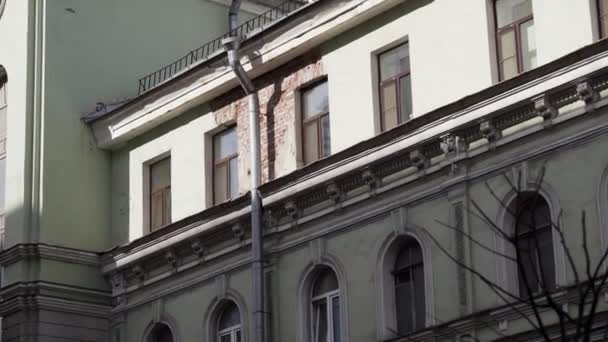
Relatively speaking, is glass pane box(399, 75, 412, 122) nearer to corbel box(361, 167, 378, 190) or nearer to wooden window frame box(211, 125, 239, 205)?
corbel box(361, 167, 378, 190)

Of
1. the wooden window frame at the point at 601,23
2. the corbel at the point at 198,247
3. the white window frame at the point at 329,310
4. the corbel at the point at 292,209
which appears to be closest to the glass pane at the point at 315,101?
the corbel at the point at 292,209

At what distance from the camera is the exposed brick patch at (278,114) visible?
74.8 ft

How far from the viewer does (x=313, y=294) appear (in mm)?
21984

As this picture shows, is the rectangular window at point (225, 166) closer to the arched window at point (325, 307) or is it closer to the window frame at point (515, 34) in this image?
the arched window at point (325, 307)

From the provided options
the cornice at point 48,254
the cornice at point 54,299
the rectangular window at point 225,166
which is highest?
the rectangular window at point 225,166

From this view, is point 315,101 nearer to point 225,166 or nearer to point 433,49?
point 225,166

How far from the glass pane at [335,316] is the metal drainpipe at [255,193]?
3.69ft

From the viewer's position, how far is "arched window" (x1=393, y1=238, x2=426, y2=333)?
2025cm

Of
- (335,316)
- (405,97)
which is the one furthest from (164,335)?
(405,97)

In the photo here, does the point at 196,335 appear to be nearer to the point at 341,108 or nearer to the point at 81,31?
the point at 341,108

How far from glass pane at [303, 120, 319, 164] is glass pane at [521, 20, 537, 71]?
4.13 meters

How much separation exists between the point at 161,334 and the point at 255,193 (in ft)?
11.4

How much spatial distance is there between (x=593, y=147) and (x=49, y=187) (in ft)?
35.2

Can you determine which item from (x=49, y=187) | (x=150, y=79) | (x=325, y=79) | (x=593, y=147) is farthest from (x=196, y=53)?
(x=593, y=147)
